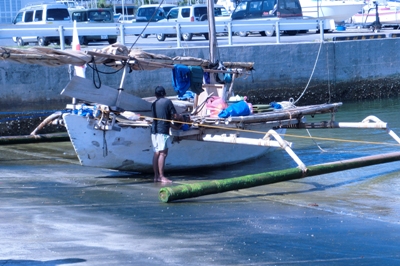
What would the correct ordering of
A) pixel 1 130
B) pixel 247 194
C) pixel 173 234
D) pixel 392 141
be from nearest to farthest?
1. pixel 173 234
2. pixel 247 194
3. pixel 392 141
4. pixel 1 130

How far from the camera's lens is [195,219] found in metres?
8.42

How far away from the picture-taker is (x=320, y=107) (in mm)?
12977

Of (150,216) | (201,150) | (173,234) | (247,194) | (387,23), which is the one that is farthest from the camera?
(387,23)

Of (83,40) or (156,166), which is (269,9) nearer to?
(83,40)

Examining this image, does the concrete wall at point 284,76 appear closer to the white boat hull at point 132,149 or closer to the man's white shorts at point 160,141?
the white boat hull at point 132,149

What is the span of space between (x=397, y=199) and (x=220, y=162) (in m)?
3.86

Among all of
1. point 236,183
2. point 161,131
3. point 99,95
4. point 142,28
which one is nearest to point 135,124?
point 161,131

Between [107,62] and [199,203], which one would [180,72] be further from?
[199,203]

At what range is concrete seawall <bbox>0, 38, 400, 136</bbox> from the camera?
1784cm

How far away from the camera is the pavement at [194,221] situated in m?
6.78

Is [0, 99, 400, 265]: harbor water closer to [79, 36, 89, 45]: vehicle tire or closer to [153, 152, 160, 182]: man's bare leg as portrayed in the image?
[153, 152, 160, 182]: man's bare leg

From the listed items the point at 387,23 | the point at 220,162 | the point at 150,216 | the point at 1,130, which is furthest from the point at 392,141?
the point at 387,23

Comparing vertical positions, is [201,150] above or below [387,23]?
below

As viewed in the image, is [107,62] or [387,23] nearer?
[107,62]
